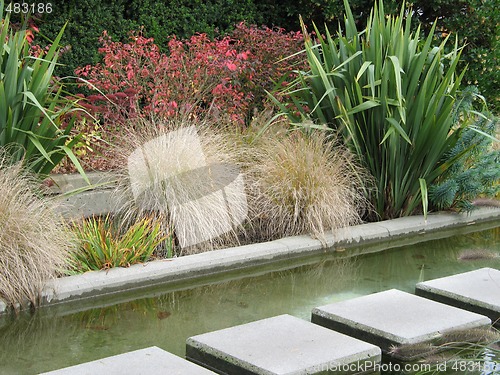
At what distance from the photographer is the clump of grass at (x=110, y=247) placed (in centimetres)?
537

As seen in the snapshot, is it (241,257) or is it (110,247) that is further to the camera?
(241,257)

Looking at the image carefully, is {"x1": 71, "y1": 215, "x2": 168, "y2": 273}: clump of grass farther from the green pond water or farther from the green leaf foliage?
the green leaf foliage

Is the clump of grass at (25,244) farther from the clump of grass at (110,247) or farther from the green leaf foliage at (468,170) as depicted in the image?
the green leaf foliage at (468,170)

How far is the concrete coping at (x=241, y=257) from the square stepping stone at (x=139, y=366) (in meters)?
1.21

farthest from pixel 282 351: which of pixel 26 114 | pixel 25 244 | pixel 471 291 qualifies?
pixel 26 114

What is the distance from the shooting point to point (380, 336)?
420 cm

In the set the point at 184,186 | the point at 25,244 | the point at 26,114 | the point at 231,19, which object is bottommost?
the point at 25,244

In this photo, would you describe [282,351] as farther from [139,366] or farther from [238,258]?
[238,258]

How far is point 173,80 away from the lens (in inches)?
300

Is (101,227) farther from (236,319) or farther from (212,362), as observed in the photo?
(212,362)

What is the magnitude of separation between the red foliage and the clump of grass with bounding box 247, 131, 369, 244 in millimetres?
991

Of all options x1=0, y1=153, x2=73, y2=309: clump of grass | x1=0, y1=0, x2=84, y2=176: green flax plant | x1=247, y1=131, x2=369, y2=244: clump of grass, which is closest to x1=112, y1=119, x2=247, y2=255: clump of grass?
x1=247, y1=131, x2=369, y2=244: clump of grass

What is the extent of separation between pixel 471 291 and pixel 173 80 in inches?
147

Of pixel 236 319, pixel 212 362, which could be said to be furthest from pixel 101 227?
pixel 212 362
